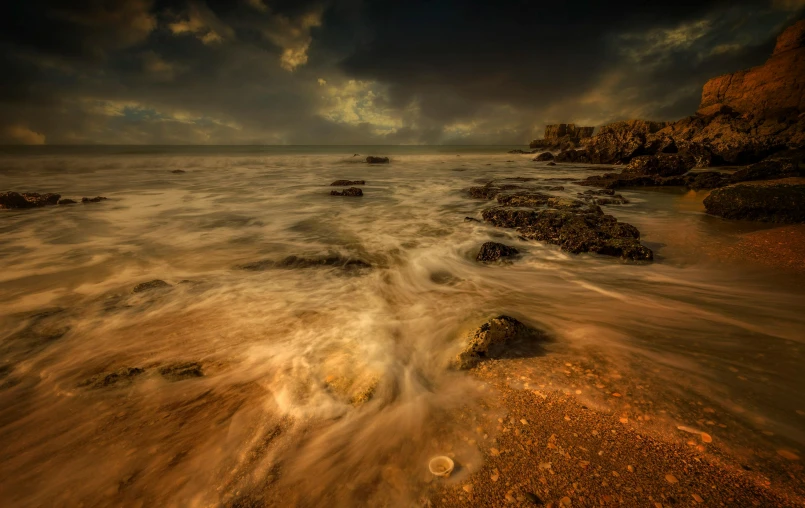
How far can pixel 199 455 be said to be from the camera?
206cm

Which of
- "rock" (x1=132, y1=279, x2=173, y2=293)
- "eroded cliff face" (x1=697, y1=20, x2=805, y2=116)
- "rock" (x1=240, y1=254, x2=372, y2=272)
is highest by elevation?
"eroded cliff face" (x1=697, y1=20, x2=805, y2=116)

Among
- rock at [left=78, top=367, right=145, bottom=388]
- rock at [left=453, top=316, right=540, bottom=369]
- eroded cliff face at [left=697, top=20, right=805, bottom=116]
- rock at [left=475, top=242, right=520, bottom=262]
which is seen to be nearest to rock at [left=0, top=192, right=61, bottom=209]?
rock at [left=78, top=367, right=145, bottom=388]

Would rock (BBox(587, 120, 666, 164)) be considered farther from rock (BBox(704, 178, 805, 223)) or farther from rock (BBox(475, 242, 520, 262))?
rock (BBox(475, 242, 520, 262))

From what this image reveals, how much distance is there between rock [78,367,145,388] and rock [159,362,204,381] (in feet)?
0.66

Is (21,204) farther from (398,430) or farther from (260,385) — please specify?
(398,430)

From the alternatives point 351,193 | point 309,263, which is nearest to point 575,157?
point 351,193

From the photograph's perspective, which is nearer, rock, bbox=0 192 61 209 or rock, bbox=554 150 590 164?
rock, bbox=0 192 61 209

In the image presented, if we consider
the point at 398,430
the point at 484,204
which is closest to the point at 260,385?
the point at 398,430

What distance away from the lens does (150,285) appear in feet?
15.2

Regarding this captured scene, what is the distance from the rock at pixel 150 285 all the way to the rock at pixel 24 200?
10.9m

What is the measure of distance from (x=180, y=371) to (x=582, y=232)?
253 inches

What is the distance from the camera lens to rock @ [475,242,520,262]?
566cm

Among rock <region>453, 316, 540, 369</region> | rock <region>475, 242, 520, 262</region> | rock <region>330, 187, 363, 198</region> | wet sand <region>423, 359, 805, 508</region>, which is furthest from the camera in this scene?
rock <region>330, 187, 363, 198</region>

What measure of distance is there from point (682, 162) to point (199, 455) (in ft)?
67.5
